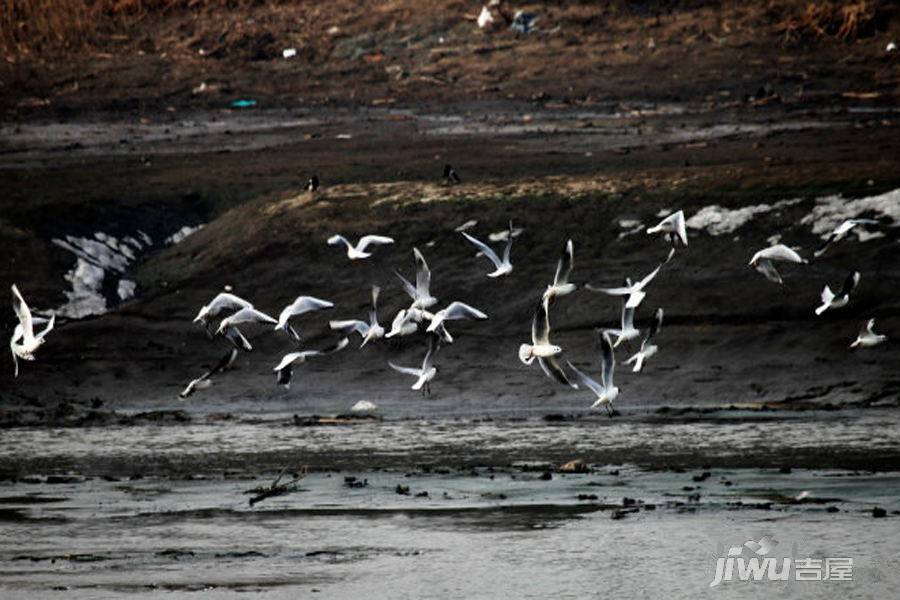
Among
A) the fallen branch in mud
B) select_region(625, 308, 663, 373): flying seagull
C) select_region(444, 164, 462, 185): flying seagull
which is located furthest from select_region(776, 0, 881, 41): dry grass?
the fallen branch in mud

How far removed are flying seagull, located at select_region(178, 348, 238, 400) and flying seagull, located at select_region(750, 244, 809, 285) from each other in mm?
5346

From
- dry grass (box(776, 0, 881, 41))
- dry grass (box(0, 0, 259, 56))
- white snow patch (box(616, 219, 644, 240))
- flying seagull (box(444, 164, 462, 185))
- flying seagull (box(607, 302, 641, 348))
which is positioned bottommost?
flying seagull (box(607, 302, 641, 348))

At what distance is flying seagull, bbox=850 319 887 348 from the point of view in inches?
766

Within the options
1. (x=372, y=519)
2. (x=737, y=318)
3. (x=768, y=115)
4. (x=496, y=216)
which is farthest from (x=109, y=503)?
(x=768, y=115)

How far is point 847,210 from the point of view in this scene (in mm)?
22734

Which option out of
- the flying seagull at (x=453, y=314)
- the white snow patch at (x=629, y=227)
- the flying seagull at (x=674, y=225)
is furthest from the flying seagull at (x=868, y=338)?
the white snow patch at (x=629, y=227)

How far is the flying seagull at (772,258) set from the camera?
66.2 feet

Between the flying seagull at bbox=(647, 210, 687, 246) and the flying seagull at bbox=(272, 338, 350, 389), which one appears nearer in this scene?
the flying seagull at bbox=(272, 338, 350, 389)

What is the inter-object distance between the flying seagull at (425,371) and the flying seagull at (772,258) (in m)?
3.31

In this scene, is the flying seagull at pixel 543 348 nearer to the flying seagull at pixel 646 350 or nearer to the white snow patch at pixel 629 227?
the flying seagull at pixel 646 350

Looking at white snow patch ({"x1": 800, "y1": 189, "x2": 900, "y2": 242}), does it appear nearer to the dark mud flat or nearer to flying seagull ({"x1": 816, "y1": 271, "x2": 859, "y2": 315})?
flying seagull ({"x1": 816, "y1": 271, "x2": 859, "y2": 315})

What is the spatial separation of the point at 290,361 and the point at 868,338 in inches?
221

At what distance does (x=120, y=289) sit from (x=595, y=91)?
44.5 ft

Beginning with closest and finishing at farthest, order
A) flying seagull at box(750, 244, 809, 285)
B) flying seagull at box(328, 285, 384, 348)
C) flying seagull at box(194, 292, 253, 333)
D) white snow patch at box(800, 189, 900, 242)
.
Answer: flying seagull at box(750, 244, 809, 285)
flying seagull at box(328, 285, 384, 348)
flying seagull at box(194, 292, 253, 333)
white snow patch at box(800, 189, 900, 242)
